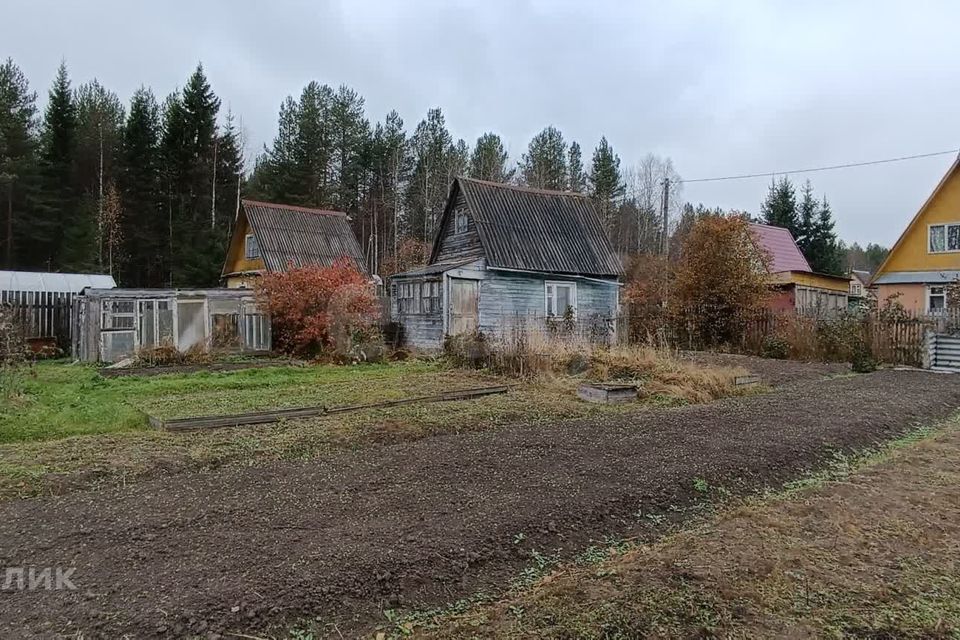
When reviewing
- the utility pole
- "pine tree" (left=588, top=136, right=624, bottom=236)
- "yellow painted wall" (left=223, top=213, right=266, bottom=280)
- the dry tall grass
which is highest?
"pine tree" (left=588, top=136, right=624, bottom=236)

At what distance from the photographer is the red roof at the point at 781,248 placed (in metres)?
28.8

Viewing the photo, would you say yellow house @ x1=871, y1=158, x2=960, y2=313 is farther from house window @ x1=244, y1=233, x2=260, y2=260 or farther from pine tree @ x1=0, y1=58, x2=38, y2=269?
pine tree @ x1=0, y1=58, x2=38, y2=269

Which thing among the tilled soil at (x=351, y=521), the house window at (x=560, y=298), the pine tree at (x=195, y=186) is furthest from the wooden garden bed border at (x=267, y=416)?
the pine tree at (x=195, y=186)

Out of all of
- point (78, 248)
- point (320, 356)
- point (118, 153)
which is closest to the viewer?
point (320, 356)

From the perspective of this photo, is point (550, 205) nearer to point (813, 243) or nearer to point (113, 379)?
point (113, 379)

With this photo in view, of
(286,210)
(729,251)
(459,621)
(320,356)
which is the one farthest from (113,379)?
(729,251)

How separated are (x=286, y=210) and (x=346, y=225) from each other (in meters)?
2.87

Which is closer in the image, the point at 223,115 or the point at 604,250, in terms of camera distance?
the point at 604,250

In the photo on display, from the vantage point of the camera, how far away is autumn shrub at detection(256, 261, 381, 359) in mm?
15766

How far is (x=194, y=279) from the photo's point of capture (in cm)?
3136

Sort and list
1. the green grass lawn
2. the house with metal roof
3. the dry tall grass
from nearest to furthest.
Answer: the green grass lawn, the dry tall grass, the house with metal roof

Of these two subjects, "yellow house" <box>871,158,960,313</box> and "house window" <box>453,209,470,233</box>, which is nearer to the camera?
"house window" <box>453,209,470,233</box>

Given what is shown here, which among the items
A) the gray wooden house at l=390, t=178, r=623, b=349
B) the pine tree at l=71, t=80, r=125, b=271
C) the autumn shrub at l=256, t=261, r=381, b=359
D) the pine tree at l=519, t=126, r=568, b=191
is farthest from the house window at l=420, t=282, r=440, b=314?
the pine tree at l=519, t=126, r=568, b=191

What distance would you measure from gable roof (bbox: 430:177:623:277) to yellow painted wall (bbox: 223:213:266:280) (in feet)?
29.2
